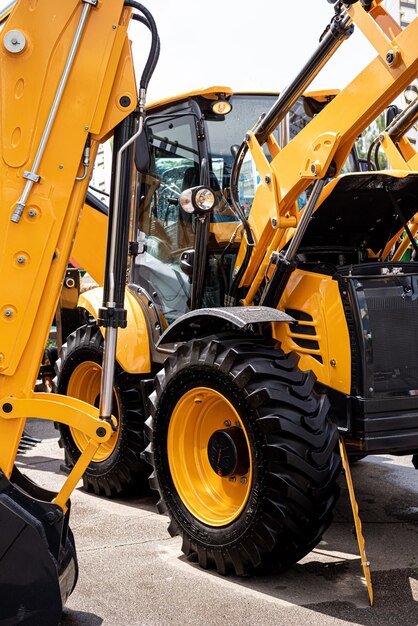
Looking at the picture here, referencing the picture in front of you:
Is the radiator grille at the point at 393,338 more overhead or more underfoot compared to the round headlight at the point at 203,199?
more underfoot

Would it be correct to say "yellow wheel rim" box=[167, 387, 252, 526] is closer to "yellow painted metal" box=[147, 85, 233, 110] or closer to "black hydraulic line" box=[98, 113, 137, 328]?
"black hydraulic line" box=[98, 113, 137, 328]

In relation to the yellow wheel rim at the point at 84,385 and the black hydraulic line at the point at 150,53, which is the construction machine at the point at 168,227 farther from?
the black hydraulic line at the point at 150,53

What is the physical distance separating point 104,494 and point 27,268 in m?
2.79

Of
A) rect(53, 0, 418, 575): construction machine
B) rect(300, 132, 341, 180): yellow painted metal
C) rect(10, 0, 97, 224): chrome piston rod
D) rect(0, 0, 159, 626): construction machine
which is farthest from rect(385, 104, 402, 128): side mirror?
rect(10, 0, 97, 224): chrome piston rod

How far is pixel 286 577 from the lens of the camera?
3.86m

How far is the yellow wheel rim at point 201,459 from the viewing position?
419 centimetres

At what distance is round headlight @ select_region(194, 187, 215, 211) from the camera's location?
4.46 meters

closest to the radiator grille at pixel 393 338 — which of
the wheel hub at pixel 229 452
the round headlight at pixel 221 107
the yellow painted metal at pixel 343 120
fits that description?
the yellow painted metal at pixel 343 120

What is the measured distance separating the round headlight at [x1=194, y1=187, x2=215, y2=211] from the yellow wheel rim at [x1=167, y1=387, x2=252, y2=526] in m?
1.06

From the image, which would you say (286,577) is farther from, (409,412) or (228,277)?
(228,277)

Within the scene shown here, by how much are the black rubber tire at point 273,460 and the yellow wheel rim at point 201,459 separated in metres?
0.17

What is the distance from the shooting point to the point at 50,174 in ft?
10.2

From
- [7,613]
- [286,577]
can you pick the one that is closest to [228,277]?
[286,577]

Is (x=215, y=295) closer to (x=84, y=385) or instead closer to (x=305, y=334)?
(x=305, y=334)
